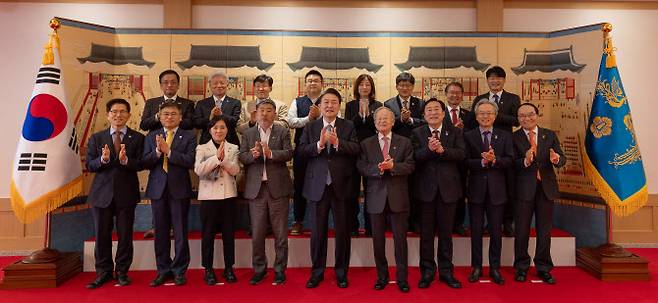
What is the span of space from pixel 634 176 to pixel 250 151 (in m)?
3.96

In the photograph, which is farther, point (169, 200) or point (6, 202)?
point (6, 202)

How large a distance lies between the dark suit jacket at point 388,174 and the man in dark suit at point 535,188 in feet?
3.78

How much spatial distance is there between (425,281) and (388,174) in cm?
107

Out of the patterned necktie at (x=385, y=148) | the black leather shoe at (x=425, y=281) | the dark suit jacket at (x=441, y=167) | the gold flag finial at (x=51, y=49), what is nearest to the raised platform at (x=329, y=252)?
the black leather shoe at (x=425, y=281)

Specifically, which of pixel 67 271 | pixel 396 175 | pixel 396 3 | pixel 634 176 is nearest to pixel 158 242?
pixel 67 271

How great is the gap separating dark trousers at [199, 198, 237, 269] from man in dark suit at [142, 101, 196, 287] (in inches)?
7.5

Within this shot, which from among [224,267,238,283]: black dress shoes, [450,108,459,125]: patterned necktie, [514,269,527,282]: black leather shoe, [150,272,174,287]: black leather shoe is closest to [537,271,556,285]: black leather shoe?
[514,269,527,282]: black leather shoe

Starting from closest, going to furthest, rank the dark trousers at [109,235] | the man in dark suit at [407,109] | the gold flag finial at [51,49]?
the dark trousers at [109,235]
the gold flag finial at [51,49]
the man in dark suit at [407,109]

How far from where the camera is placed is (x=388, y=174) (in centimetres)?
363

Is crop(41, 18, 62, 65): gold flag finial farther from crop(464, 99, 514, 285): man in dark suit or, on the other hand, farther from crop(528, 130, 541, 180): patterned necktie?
crop(528, 130, 541, 180): patterned necktie

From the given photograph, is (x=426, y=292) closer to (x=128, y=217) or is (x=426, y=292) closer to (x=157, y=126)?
(x=128, y=217)

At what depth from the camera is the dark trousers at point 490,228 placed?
393 centimetres

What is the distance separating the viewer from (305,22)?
19.1 ft

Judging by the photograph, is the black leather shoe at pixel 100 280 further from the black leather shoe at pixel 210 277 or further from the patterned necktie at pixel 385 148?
the patterned necktie at pixel 385 148
